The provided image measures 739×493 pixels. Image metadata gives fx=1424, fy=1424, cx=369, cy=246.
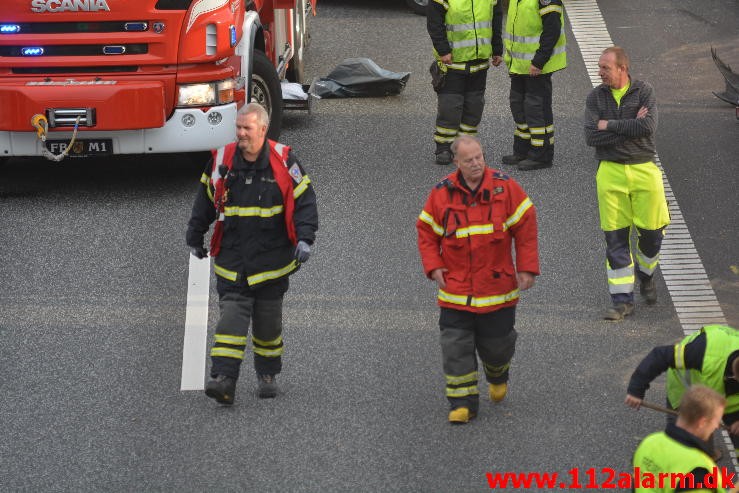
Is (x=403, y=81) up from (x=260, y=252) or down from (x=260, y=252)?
down

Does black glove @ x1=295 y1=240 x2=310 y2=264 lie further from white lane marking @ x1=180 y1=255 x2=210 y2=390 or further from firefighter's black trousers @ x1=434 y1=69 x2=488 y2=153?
firefighter's black trousers @ x1=434 y1=69 x2=488 y2=153

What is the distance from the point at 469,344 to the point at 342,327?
58.0 inches

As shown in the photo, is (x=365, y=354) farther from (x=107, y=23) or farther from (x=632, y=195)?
(x=107, y=23)

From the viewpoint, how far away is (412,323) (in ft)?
29.4

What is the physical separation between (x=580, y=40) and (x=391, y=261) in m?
5.72

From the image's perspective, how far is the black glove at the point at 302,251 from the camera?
24.7ft

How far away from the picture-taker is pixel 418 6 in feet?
52.4

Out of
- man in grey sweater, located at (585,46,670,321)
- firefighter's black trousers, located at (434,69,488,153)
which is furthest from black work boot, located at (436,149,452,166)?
man in grey sweater, located at (585,46,670,321)

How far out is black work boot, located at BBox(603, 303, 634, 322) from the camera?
29.5 feet

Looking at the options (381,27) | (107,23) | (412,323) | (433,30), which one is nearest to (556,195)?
(433,30)

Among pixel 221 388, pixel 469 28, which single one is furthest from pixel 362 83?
pixel 221 388

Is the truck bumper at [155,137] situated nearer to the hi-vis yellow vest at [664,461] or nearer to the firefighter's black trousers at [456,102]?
the firefighter's black trousers at [456,102]

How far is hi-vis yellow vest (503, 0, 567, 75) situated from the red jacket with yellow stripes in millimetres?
4046

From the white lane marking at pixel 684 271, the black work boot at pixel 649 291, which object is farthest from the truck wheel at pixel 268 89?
the black work boot at pixel 649 291
